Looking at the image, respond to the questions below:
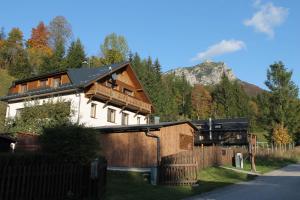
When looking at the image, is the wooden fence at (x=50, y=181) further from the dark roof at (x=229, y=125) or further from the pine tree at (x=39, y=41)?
the pine tree at (x=39, y=41)

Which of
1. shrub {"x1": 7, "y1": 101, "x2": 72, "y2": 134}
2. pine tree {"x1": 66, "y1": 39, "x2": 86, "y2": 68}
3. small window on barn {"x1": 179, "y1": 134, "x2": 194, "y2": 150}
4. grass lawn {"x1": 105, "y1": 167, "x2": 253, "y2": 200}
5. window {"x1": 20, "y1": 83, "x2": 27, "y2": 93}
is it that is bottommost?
grass lawn {"x1": 105, "y1": 167, "x2": 253, "y2": 200}

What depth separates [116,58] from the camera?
272 feet

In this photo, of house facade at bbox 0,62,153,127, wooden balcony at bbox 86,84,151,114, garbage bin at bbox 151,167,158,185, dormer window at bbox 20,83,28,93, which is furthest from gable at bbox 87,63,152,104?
garbage bin at bbox 151,167,158,185

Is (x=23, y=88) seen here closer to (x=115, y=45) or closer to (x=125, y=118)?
(x=125, y=118)

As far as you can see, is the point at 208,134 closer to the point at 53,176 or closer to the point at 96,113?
the point at 96,113

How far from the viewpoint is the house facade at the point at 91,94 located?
3762 centimetres

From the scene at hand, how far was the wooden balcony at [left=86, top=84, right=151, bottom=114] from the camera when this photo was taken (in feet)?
124

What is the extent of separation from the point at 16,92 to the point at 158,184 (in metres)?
28.7

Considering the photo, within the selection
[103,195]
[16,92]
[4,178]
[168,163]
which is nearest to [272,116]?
[16,92]

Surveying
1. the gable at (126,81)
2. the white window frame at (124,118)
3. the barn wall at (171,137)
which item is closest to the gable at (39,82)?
the gable at (126,81)

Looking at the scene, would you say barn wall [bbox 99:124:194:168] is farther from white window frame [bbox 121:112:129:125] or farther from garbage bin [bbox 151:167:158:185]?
white window frame [bbox 121:112:129:125]

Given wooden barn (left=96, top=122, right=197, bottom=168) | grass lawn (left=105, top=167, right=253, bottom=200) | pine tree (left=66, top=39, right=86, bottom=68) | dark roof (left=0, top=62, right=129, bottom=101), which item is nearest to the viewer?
grass lawn (left=105, top=167, right=253, bottom=200)

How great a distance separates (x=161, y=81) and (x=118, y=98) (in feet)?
173

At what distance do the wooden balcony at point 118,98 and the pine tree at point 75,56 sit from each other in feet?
114
